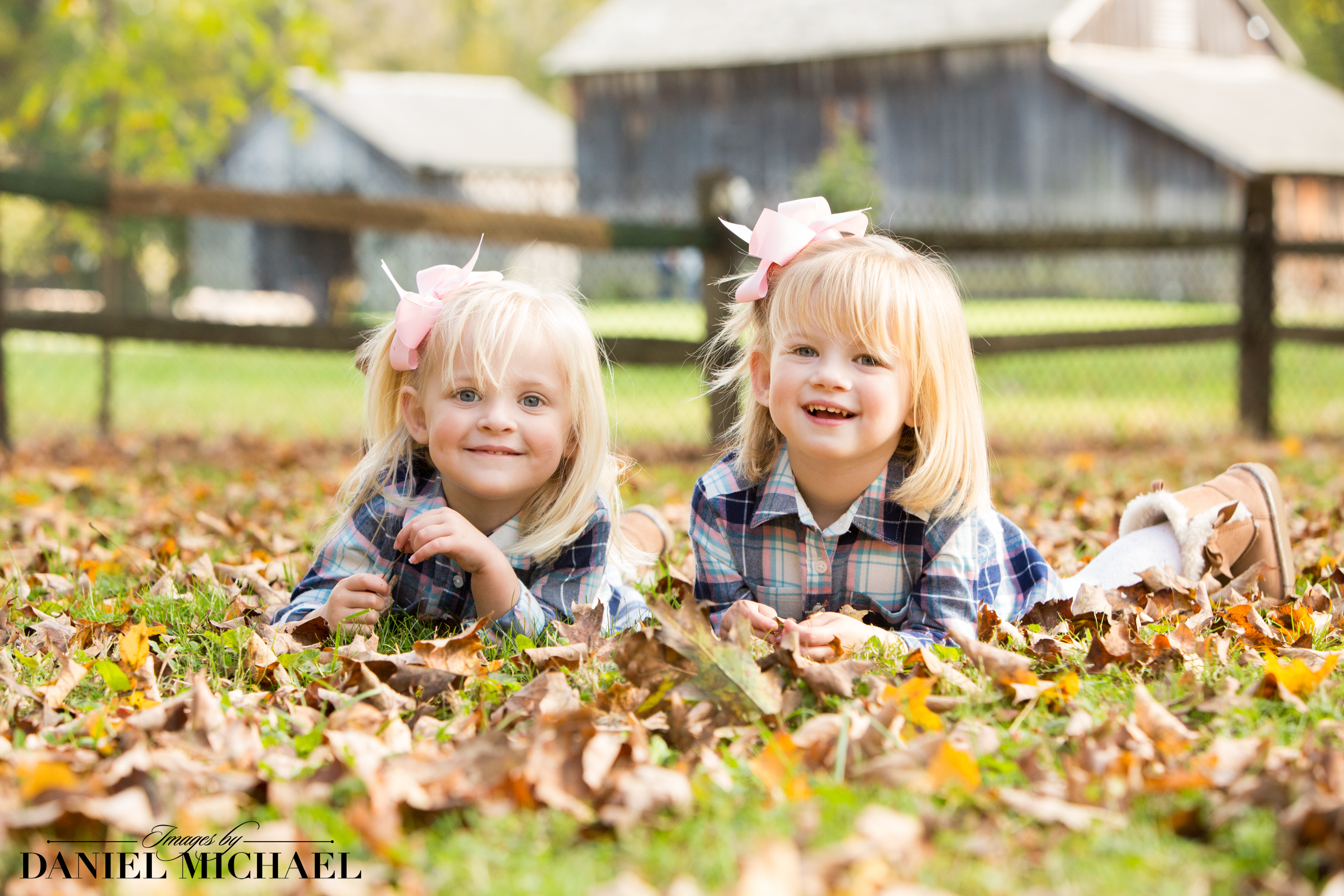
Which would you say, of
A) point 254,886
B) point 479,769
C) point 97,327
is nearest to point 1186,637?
point 479,769

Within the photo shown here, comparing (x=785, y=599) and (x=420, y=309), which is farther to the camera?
(x=785, y=599)

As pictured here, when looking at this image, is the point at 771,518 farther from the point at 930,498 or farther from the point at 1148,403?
the point at 1148,403

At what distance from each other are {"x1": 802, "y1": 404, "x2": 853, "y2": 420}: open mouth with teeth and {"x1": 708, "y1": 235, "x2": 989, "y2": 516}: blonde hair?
148 mm

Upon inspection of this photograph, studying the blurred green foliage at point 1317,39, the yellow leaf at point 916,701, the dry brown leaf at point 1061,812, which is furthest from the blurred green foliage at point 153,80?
the blurred green foliage at point 1317,39

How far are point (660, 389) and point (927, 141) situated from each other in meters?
17.7

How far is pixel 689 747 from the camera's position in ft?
6.71

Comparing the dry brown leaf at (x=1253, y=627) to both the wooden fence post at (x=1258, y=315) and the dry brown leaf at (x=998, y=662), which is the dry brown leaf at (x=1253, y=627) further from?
the wooden fence post at (x=1258, y=315)

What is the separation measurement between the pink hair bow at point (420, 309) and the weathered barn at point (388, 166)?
12481 millimetres

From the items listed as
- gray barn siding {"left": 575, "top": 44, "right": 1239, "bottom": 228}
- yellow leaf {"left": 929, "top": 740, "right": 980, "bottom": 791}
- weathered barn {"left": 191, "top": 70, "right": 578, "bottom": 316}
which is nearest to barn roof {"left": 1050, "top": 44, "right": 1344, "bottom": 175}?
gray barn siding {"left": 575, "top": 44, "right": 1239, "bottom": 228}

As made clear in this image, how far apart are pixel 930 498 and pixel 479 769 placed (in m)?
1.36

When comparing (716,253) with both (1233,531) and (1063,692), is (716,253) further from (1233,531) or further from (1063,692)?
(1063,692)

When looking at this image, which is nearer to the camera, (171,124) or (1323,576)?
(1323,576)

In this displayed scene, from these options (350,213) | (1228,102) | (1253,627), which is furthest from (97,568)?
(1228,102)

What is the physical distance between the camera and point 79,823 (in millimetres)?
1679
